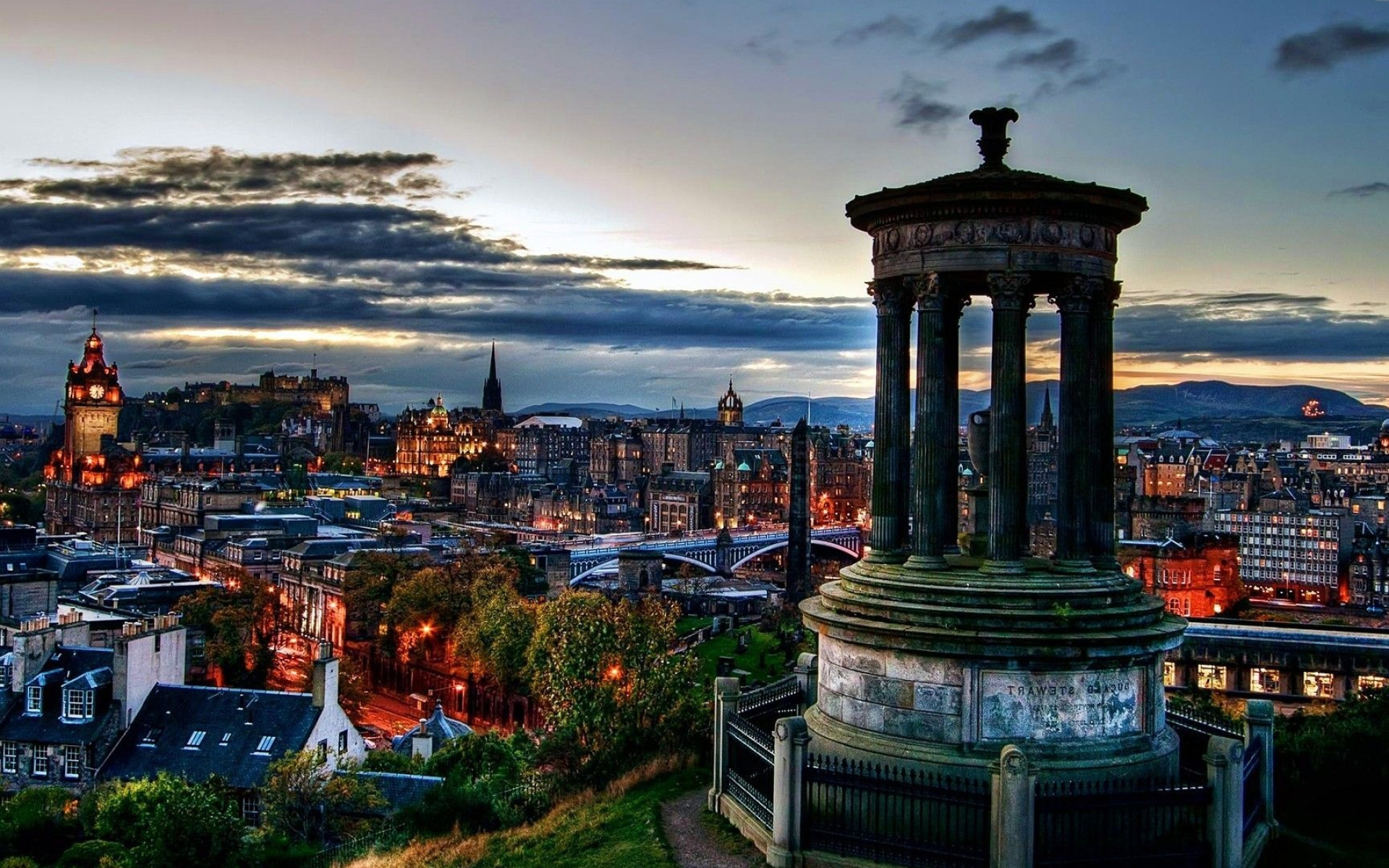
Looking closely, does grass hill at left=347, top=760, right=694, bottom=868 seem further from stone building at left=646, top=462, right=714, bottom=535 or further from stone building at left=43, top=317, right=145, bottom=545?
stone building at left=646, top=462, right=714, bottom=535

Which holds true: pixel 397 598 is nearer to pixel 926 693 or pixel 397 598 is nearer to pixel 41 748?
pixel 41 748

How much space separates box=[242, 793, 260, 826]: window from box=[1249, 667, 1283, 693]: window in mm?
47164

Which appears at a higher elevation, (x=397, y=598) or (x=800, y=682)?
(x=800, y=682)

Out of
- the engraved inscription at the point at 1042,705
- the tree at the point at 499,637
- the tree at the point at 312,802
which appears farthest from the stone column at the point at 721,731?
the tree at the point at 499,637

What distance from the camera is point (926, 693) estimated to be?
62.5ft

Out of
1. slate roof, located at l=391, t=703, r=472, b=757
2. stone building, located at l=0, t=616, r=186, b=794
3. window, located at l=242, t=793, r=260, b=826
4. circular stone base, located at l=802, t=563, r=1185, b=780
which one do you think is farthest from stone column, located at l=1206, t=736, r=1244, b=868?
stone building, located at l=0, t=616, r=186, b=794

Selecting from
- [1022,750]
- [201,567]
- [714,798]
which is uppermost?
[1022,750]

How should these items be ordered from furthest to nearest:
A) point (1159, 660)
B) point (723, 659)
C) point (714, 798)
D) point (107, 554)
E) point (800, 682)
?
point (107, 554) → point (723, 659) → point (800, 682) → point (714, 798) → point (1159, 660)

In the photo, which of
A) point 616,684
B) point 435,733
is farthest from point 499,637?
point 616,684

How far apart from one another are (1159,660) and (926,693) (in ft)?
12.5

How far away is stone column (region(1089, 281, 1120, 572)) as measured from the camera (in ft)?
68.7

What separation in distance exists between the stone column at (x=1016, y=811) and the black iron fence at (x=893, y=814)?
1.29 feet

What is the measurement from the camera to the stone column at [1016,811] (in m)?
16.8

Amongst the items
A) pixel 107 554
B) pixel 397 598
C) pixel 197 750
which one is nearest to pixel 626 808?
pixel 197 750
